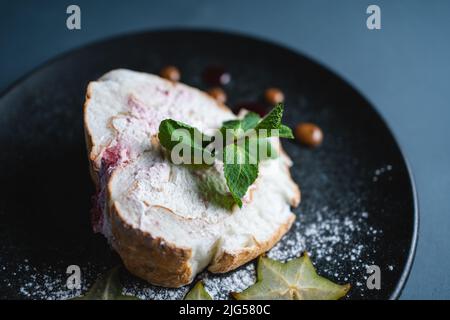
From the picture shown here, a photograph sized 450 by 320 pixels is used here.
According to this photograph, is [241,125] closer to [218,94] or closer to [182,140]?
[182,140]

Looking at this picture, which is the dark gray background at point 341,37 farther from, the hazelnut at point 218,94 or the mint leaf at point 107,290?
the mint leaf at point 107,290

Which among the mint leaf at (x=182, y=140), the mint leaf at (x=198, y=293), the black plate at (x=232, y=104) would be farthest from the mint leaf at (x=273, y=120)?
the mint leaf at (x=198, y=293)

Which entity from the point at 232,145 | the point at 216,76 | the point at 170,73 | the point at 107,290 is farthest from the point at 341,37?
the point at 107,290

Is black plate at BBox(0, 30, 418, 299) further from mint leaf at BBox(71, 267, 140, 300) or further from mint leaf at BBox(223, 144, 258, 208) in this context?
mint leaf at BBox(223, 144, 258, 208)

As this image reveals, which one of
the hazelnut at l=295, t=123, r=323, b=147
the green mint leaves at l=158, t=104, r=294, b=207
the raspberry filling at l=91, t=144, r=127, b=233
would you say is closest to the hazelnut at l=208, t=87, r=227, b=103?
the hazelnut at l=295, t=123, r=323, b=147

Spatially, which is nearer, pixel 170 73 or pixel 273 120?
pixel 273 120

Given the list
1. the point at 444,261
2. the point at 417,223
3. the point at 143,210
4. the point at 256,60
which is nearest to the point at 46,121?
the point at 143,210

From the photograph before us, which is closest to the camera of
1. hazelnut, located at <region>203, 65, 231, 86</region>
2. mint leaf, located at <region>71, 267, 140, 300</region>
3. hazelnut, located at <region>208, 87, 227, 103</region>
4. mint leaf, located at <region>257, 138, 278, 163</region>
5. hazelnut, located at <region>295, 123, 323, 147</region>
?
mint leaf, located at <region>71, 267, 140, 300</region>

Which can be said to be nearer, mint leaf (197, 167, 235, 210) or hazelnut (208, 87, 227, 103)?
mint leaf (197, 167, 235, 210)
